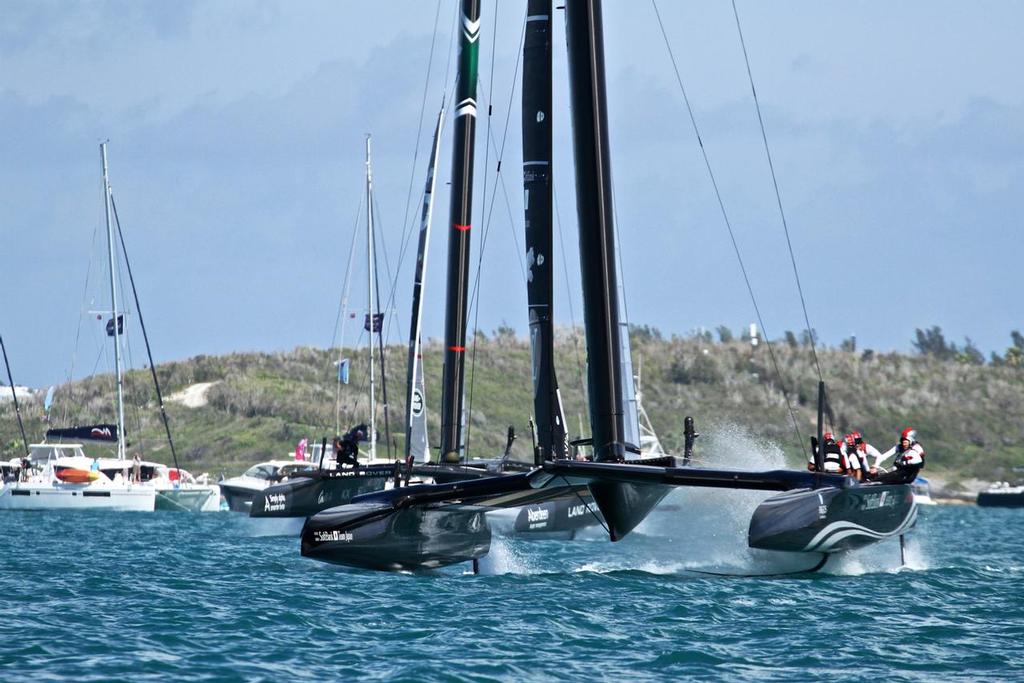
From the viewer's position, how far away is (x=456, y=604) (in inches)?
519

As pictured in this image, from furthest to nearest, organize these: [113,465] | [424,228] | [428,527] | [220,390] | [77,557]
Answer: [220,390]
[113,465]
[424,228]
[77,557]
[428,527]

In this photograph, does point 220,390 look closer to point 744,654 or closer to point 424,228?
point 424,228

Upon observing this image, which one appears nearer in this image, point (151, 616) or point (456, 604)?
point (151, 616)

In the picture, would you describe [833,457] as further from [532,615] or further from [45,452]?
[45,452]

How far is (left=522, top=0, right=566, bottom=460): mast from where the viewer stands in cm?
1588

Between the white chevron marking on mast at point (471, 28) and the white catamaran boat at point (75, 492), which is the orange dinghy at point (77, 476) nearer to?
the white catamaran boat at point (75, 492)

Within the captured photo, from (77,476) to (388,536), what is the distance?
2332cm

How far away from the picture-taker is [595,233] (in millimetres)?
14250

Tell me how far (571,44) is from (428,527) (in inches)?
208

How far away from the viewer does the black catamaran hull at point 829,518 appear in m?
13.4

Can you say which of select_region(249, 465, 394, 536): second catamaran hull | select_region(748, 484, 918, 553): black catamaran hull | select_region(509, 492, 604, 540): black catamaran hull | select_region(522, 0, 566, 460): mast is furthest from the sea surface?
select_region(522, 0, 566, 460): mast

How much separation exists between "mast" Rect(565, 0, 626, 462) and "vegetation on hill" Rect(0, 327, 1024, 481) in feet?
105

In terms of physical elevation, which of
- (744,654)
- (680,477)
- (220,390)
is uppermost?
(220,390)

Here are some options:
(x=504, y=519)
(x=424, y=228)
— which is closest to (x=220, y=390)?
(x=424, y=228)
